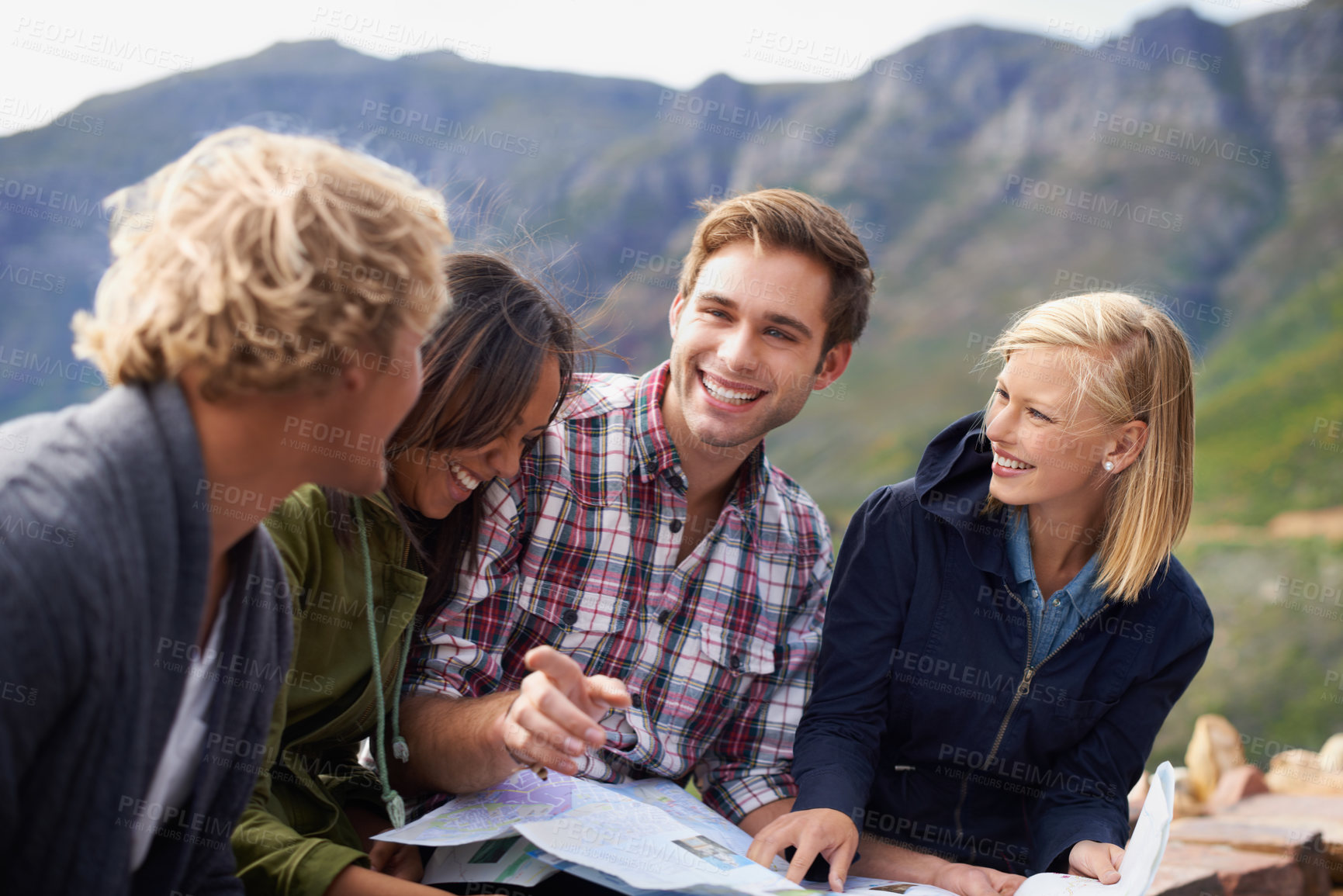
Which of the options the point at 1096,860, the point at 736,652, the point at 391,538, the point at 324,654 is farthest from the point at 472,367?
the point at 1096,860

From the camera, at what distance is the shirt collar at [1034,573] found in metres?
2.55

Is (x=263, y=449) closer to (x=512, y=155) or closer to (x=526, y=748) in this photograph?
(x=526, y=748)

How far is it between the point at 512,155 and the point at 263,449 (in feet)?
96.0

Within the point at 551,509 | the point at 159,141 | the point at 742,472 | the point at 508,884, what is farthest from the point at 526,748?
the point at 159,141

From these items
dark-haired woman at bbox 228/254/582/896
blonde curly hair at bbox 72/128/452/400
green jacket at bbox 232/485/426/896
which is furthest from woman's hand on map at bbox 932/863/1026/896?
blonde curly hair at bbox 72/128/452/400

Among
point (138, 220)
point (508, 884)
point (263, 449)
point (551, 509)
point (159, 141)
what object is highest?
point (159, 141)

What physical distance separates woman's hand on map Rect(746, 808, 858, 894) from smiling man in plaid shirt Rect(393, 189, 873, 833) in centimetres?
38

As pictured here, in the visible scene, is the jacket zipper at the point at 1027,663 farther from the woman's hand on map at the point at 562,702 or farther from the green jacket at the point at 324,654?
the green jacket at the point at 324,654

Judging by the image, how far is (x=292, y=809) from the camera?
6.77ft

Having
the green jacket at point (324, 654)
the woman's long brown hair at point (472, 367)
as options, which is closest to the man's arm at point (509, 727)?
the green jacket at point (324, 654)

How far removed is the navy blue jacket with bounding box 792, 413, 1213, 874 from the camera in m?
2.54

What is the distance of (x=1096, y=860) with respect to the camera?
7.30 ft

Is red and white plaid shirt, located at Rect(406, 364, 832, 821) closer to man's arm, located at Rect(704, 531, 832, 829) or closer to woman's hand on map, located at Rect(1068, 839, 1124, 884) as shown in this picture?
man's arm, located at Rect(704, 531, 832, 829)

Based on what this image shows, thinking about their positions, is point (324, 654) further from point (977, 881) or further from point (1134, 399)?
point (1134, 399)
